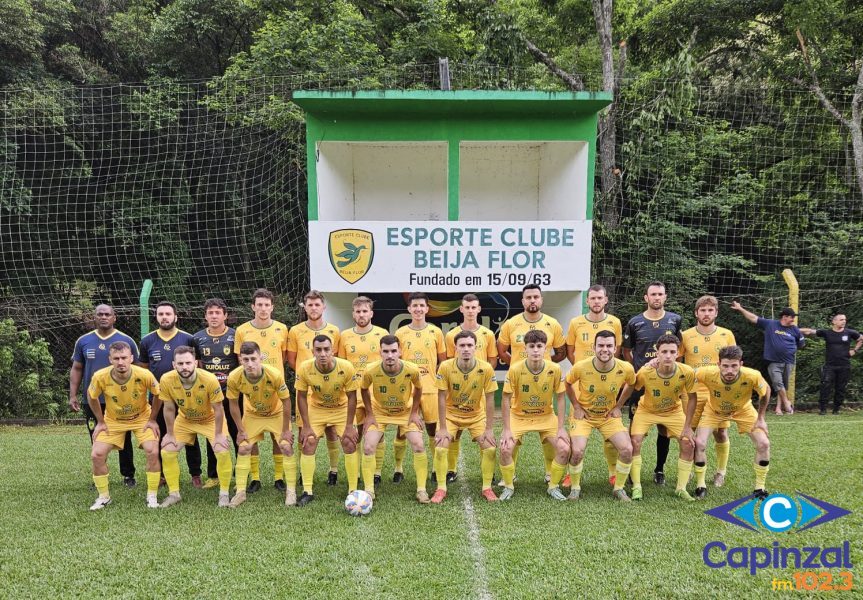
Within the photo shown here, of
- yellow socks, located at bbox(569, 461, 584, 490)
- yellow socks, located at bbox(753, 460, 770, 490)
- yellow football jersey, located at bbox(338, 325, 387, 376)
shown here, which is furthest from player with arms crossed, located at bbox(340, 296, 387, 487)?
yellow socks, located at bbox(753, 460, 770, 490)

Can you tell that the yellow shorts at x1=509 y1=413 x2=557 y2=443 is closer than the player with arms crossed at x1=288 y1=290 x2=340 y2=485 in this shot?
Yes

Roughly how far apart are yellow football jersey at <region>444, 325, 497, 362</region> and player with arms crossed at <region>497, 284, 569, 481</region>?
0.16m

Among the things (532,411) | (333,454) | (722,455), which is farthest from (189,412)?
(722,455)

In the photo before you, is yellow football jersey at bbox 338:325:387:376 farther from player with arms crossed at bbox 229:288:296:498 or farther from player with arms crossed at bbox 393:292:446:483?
player with arms crossed at bbox 229:288:296:498

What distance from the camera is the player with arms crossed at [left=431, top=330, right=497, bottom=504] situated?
5.07 m

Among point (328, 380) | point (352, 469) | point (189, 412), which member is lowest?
point (352, 469)

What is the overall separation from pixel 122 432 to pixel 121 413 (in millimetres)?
166

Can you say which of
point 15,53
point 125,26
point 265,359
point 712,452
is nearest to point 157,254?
point 15,53

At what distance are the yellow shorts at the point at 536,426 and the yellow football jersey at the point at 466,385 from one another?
0.33 meters

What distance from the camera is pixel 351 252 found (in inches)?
315

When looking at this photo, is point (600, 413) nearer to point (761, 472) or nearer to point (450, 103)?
point (761, 472)

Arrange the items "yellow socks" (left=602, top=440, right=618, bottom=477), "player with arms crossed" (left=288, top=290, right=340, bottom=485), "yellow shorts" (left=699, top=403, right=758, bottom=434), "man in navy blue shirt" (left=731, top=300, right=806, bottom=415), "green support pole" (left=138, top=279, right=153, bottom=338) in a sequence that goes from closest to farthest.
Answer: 1. "yellow shorts" (left=699, top=403, right=758, bottom=434)
2. "yellow socks" (left=602, top=440, right=618, bottom=477)
3. "player with arms crossed" (left=288, top=290, right=340, bottom=485)
4. "green support pole" (left=138, top=279, right=153, bottom=338)
5. "man in navy blue shirt" (left=731, top=300, right=806, bottom=415)

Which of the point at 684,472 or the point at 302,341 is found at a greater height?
the point at 302,341

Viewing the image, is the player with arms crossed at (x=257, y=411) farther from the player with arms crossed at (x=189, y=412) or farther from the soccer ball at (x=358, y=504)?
the soccer ball at (x=358, y=504)
